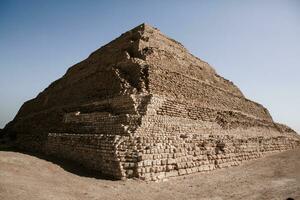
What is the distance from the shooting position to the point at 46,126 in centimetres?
1745

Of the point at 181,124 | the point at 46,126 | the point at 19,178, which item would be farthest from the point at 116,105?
the point at 19,178

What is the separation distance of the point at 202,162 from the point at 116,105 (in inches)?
197

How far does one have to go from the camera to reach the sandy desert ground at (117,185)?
765 centimetres

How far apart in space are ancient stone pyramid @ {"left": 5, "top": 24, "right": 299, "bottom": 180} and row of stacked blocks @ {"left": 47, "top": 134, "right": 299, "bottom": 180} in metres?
0.03

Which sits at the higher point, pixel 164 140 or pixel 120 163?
pixel 164 140

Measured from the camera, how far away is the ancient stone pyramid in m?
10.6

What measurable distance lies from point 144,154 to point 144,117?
276 cm

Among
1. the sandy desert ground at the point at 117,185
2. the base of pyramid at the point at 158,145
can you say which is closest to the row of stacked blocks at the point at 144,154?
the base of pyramid at the point at 158,145

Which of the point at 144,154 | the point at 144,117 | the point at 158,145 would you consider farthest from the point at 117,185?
the point at 144,117

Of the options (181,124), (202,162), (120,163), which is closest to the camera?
(120,163)

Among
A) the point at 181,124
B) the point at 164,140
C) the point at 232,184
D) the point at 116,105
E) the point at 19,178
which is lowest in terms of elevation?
the point at 232,184

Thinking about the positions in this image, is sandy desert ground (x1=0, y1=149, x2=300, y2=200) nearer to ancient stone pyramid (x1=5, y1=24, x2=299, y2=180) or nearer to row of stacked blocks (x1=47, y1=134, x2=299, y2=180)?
row of stacked blocks (x1=47, y1=134, x2=299, y2=180)

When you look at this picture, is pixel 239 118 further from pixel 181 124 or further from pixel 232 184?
pixel 232 184

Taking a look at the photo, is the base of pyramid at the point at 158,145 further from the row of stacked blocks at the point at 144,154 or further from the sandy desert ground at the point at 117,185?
the sandy desert ground at the point at 117,185
